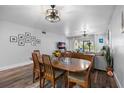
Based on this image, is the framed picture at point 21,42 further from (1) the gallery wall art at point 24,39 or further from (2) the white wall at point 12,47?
(2) the white wall at point 12,47

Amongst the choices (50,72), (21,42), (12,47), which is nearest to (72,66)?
(50,72)

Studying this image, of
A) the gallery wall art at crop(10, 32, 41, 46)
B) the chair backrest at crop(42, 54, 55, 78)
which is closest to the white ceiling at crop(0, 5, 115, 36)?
Result: the gallery wall art at crop(10, 32, 41, 46)

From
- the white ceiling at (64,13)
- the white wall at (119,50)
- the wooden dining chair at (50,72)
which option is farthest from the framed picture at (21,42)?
the white wall at (119,50)

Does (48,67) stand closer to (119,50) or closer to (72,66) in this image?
(72,66)

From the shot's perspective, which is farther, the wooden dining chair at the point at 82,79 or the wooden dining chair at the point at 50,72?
the wooden dining chair at the point at 50,72

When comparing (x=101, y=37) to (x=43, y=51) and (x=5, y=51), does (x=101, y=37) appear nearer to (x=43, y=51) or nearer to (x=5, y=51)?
(x=43, y=51)

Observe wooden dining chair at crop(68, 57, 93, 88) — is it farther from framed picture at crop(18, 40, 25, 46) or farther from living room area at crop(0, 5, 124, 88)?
framed picture at crop(18, 40, 25, 46)

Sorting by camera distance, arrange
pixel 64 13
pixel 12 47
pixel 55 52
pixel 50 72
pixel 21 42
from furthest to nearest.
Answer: pixel 21 42 < pixel 12 47 < pixel 64 13 < pixel 55 52 < pixel 50 72

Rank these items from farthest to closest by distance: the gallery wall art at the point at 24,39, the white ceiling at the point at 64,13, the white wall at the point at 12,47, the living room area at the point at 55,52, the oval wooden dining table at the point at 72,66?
the gallery wall art at the point at 24,39
the white wall at the point at 12,47
the white ceiling at the point at 64,13
the living room area at the point at 55,52
the oval wooden dining table at the point at 72,66

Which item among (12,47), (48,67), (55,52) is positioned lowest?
(48,67)

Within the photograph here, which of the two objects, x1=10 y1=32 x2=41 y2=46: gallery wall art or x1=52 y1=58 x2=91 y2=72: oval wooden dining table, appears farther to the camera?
x1=10 y1=32 x2=41 y2=46: gallery wall art
